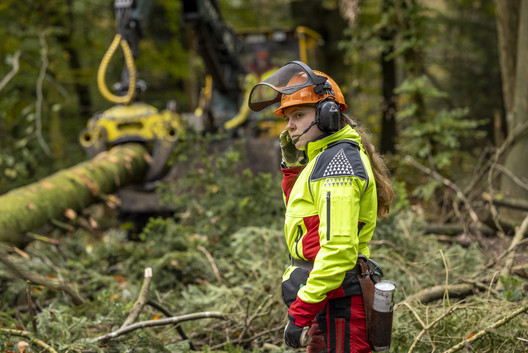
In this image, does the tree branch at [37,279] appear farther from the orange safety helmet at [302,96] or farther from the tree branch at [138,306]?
the orange safety helmet at [302,96]

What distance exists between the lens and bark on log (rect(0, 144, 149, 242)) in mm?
4480

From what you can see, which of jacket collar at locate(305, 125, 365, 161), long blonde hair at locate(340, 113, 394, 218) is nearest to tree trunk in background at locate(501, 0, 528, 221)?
long blonde hair at locate(340, 113, 394, 218)

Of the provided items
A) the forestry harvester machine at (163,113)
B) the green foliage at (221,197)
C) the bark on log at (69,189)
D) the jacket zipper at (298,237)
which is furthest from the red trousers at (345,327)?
the forestry harvester machine at (163,113)

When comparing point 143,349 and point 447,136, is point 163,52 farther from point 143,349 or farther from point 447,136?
point 143,349

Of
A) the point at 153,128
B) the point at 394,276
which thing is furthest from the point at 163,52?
the point at 394,276

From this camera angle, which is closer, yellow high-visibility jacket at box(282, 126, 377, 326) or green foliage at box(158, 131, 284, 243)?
yellow high-visibility jacket at box(282, 126, 377, 326)

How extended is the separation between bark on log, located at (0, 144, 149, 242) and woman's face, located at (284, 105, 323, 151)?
2261 millimetres

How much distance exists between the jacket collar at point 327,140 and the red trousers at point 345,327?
0.72 m

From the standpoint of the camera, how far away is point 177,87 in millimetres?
17250

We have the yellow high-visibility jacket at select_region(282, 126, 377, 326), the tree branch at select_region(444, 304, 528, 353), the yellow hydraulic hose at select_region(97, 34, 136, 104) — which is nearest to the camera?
the yellow high-visibility jacket at select_region(282, 126, 377, 326)

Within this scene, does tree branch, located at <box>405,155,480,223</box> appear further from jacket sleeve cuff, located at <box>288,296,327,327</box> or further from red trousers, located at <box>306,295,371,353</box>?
jacket sleeve cuff, located at <box>288,296,327,327</box>

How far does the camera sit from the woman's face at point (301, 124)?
93.9 inches

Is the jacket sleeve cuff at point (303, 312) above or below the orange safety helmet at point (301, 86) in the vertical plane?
below

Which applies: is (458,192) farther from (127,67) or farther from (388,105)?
(127,67)
